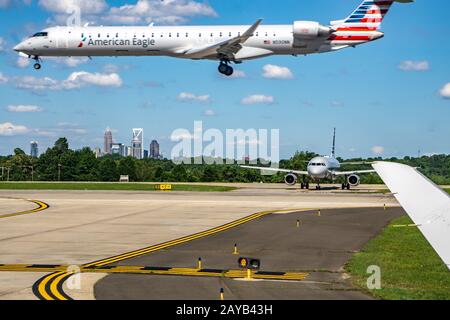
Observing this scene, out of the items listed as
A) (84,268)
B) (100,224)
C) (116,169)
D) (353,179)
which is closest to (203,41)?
(353,179)

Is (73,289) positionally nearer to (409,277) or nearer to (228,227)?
(409,277)

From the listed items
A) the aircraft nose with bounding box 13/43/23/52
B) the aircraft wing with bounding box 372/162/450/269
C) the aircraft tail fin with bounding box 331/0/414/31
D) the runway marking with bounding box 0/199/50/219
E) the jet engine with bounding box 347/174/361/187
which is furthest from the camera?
the jet engine with bounding box 347/174/361/187

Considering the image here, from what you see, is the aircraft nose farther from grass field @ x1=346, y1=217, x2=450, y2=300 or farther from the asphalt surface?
grass field @ x1=346, y1=217, x2=450, y2=300

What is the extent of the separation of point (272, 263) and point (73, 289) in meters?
7.49

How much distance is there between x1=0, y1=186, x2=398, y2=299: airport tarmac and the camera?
21.9 metres

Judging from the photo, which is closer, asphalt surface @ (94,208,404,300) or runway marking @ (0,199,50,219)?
asphalt surface @ (94,208,404,300)

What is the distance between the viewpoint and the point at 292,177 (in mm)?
74938

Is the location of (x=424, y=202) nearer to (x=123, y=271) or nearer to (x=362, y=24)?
(x=123, y=271)

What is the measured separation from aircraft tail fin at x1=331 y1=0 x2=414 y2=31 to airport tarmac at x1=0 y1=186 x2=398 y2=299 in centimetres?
1802

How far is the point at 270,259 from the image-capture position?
72.3 ft

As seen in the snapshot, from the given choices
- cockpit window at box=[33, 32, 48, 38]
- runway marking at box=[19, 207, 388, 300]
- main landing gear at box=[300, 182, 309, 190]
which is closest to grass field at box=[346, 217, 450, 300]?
runway marking at box=[19, 207, 388, 300]

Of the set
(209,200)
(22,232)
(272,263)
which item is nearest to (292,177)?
(209,200)

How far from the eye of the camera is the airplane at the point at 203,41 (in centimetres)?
5981

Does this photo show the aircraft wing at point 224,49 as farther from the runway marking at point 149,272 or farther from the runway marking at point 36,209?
the runway marking at point 149,272
